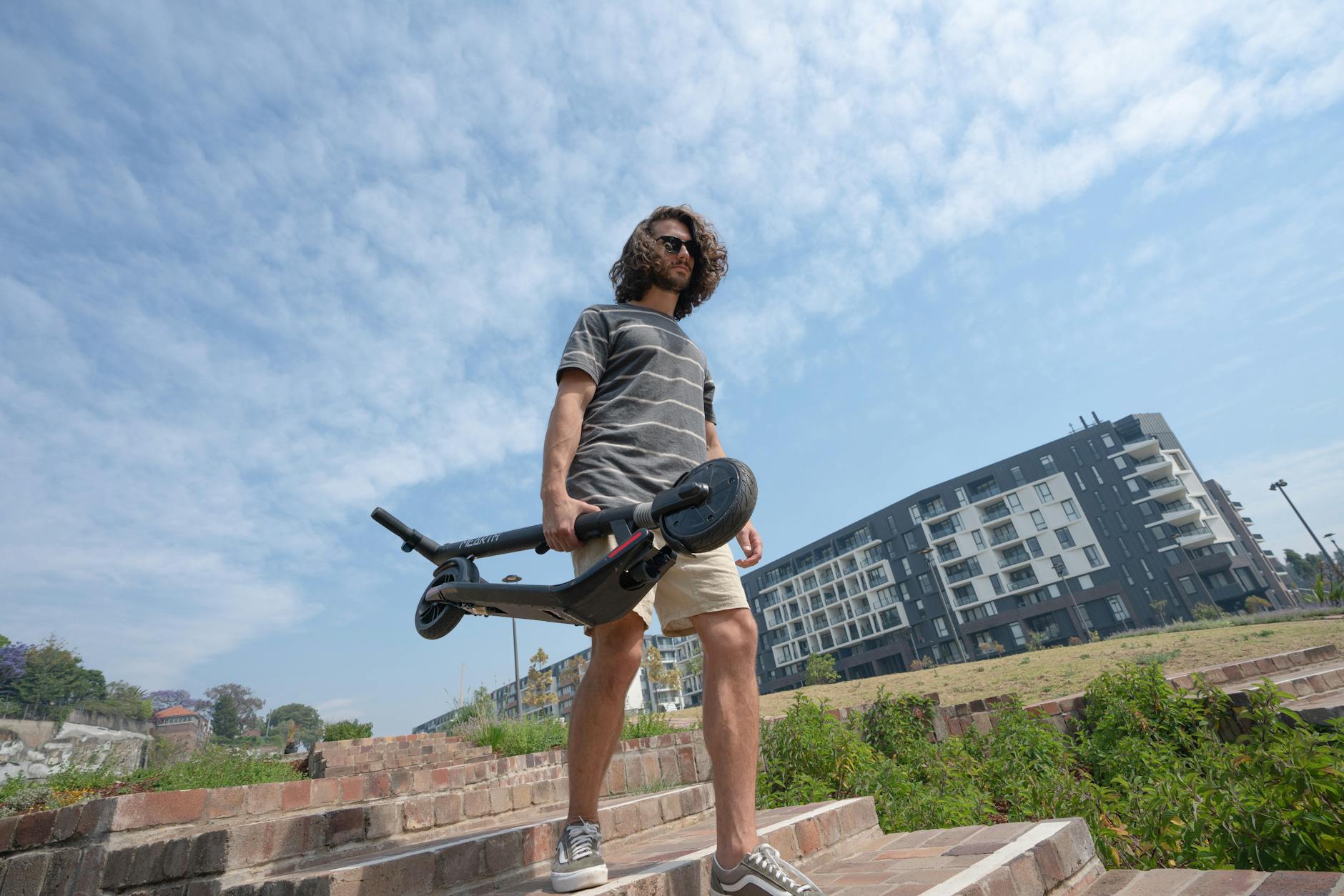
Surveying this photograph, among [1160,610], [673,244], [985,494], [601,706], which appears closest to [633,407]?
[673,244]

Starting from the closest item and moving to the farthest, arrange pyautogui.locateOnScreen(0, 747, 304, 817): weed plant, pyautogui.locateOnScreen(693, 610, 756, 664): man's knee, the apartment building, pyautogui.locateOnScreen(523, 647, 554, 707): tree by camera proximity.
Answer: pyautogui.locateOnScreen(693, 610, 756, 664): man's knee < pyautogui.locateOnScreen(0, 747, 304, 817): weed plant < pyautogui.locateOnScreen(523, 647, 554, 707): tree < the apartment building

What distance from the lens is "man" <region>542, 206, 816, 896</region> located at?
1685 millimetres

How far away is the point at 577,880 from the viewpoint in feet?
5.47

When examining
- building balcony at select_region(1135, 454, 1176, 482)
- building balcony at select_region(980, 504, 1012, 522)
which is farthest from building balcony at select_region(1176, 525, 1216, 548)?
building balcony at select_region(980, 504, 1012, 522)

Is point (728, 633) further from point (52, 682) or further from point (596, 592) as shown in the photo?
point (52, 682)

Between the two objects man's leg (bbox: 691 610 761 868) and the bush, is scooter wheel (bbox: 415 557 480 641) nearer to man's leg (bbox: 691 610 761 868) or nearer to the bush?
man's leg (bbox: 691 610 761 868)

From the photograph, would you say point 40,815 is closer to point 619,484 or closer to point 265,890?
point 265,890

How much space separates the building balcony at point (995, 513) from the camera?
2090 inches

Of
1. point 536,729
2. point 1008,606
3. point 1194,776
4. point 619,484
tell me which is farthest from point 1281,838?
point 1008,606

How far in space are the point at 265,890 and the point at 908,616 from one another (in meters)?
60.2

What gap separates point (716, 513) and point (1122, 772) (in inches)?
138

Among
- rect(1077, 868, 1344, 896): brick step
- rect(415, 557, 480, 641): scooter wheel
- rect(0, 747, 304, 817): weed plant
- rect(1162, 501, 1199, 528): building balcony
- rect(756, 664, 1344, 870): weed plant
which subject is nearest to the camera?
rect(1077, 868, 1344, 896): brick step

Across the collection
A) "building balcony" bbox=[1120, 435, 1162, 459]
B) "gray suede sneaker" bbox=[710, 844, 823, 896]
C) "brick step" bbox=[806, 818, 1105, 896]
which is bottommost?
"brick step" bbox=[806, 818, 1105, 896]

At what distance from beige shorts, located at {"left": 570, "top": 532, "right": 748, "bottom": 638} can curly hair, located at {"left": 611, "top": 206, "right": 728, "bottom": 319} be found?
1.13m
